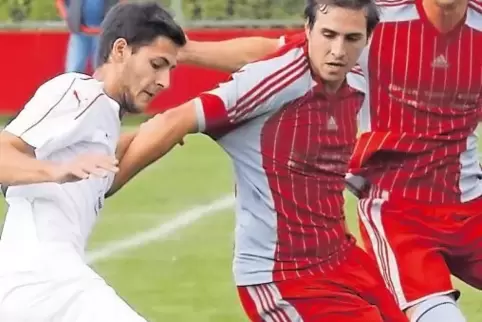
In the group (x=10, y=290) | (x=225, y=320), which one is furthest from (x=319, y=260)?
(x=225, y=320)

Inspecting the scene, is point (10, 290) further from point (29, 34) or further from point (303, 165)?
point (29, 34)

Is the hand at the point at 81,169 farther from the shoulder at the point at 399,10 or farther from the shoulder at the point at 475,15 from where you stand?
the shoulder at the point at 475,15

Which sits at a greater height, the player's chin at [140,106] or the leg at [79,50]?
the player's chin at [140,106]

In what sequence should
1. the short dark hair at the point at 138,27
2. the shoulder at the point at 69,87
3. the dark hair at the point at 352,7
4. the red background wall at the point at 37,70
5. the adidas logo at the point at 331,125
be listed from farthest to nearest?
the red background wall at the point at 37,70, the adidas logo at the point at 331,125, the dark hair at the point at 352,7, the short dark hair at the point at 138,27, the shoulder at the point at 69,87

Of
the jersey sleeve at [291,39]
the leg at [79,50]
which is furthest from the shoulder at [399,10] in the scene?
the leg at [79,50]

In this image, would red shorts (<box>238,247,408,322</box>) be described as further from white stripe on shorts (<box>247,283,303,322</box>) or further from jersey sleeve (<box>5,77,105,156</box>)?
jersey sleeve (<box>5,77,105,156</box>)

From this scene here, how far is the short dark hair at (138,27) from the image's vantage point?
5602 mm

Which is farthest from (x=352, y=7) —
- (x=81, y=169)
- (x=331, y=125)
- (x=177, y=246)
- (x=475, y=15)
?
(x=177, y=246)

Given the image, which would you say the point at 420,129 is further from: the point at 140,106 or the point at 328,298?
the point at 140,106

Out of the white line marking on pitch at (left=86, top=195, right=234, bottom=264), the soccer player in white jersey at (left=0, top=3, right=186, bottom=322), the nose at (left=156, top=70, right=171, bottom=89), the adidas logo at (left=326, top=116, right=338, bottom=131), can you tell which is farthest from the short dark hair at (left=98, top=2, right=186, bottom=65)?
the white line marking on pitch at (left=86, top=195, right=234, bottom=264)

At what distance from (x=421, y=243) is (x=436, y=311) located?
0.95 ft

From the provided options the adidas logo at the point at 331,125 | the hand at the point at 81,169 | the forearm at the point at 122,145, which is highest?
the hand at the point at 81,169

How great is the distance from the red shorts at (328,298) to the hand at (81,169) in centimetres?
126

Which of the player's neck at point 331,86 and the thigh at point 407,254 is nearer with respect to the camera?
the player's neck at point 331,86
